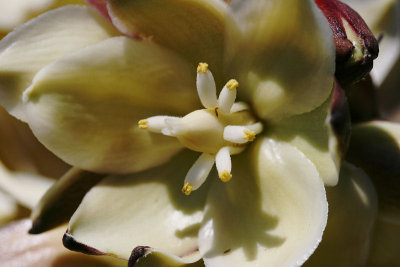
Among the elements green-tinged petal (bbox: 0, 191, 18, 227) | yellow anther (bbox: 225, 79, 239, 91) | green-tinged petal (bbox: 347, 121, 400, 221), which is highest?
yellow anther (bbox: 225, 79, 239, 91)

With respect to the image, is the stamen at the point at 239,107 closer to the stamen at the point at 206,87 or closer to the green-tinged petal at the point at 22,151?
the stamen at the point at 206,87

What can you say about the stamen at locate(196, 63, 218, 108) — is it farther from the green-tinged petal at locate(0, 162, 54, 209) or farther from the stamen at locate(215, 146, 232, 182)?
the green-tinged petal at locate(0, 162, 54, 209)

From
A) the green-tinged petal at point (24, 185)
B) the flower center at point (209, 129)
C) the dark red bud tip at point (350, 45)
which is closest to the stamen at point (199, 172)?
the flower center at point (209, 129)

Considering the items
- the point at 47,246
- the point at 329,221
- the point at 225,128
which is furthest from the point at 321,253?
the point at 47,246

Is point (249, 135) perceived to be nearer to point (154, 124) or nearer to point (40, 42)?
point (154, 124)

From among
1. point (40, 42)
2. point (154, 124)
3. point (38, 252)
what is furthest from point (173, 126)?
point (38, 252)

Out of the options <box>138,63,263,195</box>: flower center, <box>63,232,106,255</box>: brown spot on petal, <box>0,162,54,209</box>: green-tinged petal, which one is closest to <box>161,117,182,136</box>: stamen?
<box>138,63,263,195</box>: flower center
